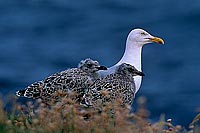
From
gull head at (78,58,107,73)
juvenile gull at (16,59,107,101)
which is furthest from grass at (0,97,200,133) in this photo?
gull head at (78,58,107,73)

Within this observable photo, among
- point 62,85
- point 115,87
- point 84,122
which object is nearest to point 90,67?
point 62,85

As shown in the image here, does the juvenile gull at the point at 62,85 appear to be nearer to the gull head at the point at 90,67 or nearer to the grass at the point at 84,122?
Answer: the gull head at the point at 90,67

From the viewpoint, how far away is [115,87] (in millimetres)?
11250

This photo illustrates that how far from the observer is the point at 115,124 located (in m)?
8.47

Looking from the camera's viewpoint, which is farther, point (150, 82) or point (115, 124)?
point (150, 82)

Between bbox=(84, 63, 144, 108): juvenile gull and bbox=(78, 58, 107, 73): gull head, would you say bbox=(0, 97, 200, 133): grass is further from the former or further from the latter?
bbox=(78, 58, 107, 73): gull head

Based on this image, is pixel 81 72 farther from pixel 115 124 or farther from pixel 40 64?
pixel 40 64

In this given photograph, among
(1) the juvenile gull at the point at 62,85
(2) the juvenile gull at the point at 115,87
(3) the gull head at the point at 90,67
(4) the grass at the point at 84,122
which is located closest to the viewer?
(4) the grass at the point at 84,122

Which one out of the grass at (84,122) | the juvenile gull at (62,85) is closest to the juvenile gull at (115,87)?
the juvenile gull at (62,85)

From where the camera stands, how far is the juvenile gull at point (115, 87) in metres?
10.8

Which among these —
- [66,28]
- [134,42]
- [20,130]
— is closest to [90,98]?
[20,130]

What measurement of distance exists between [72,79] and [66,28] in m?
21.7

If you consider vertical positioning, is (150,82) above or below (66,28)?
below

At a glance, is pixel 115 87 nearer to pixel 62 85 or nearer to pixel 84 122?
pixel 62 85
